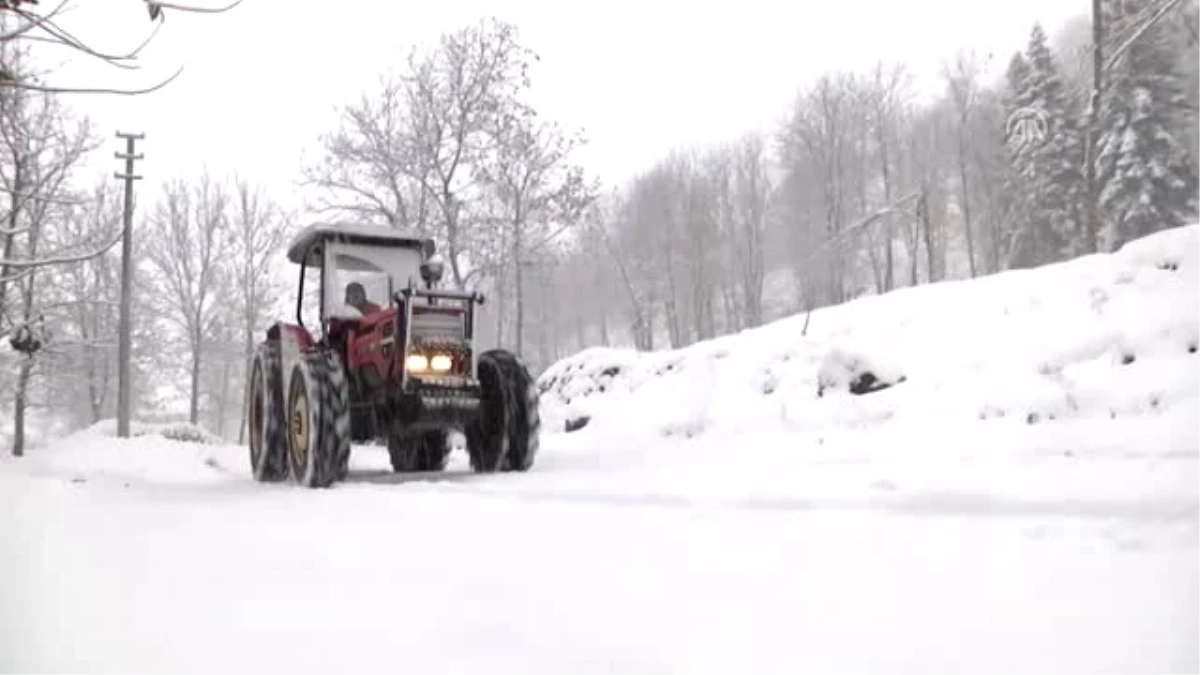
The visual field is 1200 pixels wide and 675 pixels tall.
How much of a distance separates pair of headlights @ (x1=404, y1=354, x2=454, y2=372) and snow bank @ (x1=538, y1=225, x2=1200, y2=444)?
388cm

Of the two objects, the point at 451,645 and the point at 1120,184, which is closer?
the point at 451,645

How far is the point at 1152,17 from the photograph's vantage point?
8.90 m

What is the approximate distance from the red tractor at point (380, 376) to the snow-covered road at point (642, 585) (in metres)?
2.40

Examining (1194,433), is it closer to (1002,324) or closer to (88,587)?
(1002,324)

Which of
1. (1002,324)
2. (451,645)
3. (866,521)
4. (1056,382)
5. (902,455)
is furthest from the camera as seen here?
(1002,324)

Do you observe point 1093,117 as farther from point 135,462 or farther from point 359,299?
point 135,462

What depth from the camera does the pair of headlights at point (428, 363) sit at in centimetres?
812

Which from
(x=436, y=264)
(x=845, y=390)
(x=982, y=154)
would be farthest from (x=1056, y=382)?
(x=982, y=154)

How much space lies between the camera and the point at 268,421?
30.3 feet

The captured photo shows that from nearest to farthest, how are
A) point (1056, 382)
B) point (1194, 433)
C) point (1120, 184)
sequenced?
point (1194, 433) → point (1056, 382) → point (1120, 184)

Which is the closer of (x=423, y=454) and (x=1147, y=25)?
(x=1147, y=25)

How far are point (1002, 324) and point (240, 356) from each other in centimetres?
4450

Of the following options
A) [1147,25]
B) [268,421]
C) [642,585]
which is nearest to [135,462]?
[268,421]

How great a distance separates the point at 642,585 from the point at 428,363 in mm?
5103
